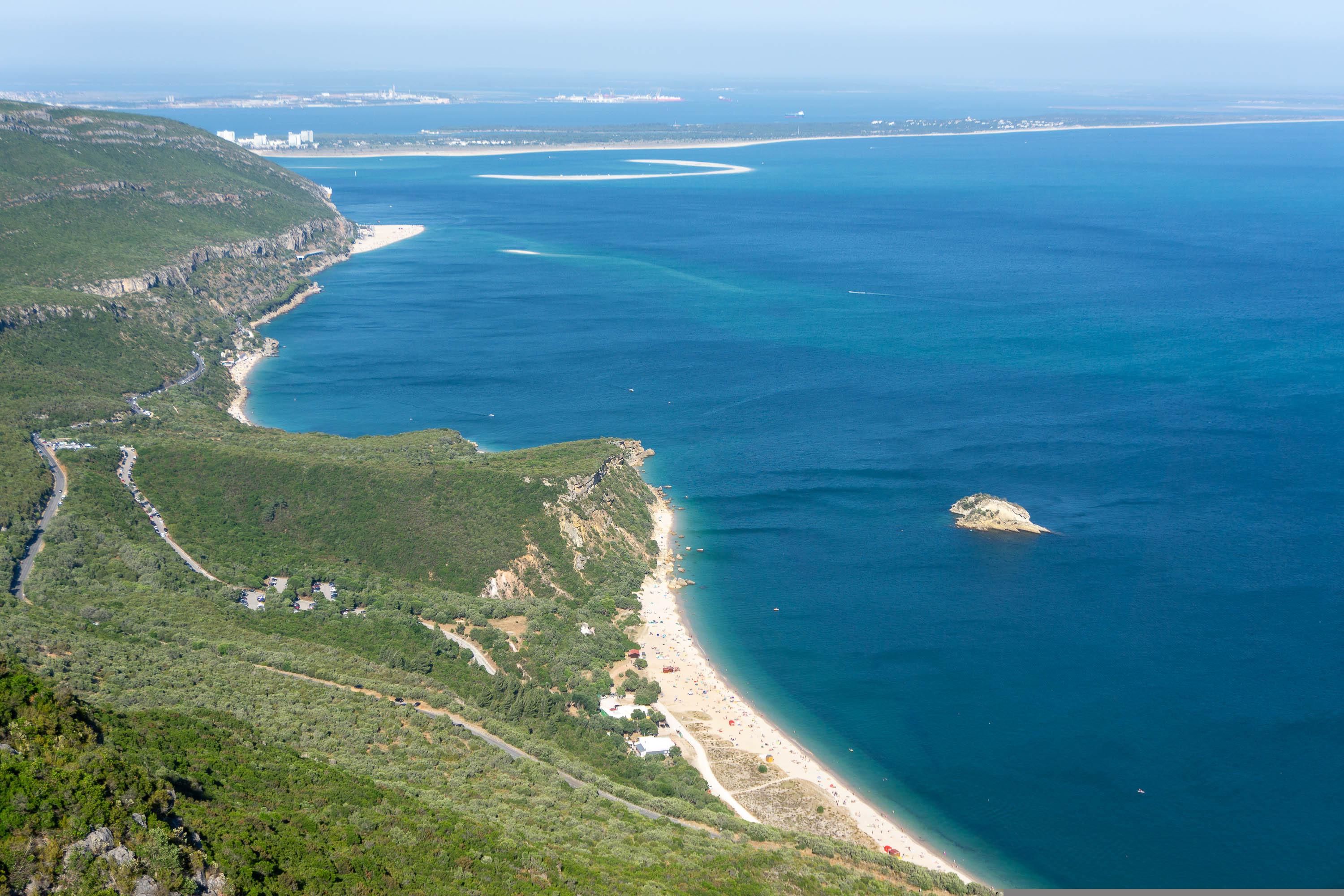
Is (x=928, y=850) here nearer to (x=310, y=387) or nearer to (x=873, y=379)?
(x=873, y=379)

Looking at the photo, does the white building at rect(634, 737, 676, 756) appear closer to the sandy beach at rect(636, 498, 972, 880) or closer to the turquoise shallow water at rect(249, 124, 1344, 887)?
the sandy beach at rect(636, 498, 972, 880)

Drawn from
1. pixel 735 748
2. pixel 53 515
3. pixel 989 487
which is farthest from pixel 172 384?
pixel 989 487

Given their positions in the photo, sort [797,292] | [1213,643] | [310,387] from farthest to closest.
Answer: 1. [797,292]
2. [310,387]
3. [1213,643]

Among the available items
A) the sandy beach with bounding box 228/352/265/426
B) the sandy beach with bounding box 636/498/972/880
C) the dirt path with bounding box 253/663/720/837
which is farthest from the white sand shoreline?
the sandy beach with bounding box 636/498/972/880

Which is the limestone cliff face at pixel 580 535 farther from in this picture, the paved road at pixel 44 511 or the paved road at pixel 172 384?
the paved road at pixel 172 384

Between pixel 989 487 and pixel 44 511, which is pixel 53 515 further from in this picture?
pixel 989 487

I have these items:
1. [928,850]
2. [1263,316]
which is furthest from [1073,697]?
[1263,316]
